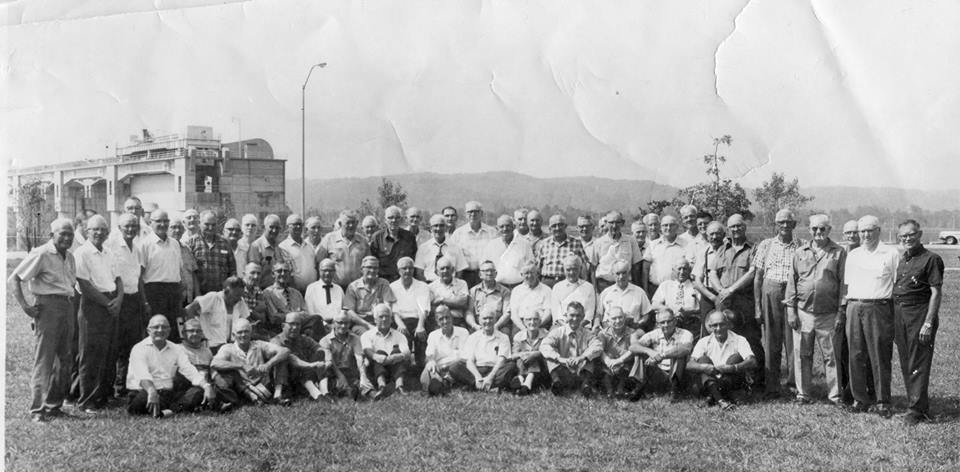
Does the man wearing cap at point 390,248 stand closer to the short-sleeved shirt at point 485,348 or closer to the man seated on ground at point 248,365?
the short-sleeved shirt at point 485,348

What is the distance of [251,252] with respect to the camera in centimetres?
507

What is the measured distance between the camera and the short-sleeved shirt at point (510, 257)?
17.3 ft

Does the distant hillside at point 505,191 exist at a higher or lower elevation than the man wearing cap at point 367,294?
higher

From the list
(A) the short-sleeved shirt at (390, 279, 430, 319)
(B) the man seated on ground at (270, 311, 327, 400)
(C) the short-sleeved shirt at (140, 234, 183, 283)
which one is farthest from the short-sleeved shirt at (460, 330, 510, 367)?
(C) the short-sleeved shirt at (140, 234, 183, 283)

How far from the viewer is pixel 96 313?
4195mm

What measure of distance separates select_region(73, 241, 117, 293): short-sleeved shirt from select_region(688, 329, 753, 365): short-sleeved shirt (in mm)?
3712

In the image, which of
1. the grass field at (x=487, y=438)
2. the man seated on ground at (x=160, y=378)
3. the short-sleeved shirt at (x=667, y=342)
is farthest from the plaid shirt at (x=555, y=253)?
the man seated on ground at (x=160, y=378)

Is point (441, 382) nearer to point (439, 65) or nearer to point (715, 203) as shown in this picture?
point (439, 65)

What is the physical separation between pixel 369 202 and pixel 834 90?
369 centimetres

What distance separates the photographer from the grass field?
3561mm

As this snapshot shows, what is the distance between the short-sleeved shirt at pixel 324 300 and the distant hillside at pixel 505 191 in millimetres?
716

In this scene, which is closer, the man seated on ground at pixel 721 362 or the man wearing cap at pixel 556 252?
the man seated on ground at pixel 721 362

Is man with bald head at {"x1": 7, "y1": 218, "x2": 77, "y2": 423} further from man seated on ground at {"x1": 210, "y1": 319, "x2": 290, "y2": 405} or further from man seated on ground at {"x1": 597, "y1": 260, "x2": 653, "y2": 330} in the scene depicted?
man seated on ground at {"x1": 597, "y1": 260, "x2": 653, "y2": 330}

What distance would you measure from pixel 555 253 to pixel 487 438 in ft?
5.94
